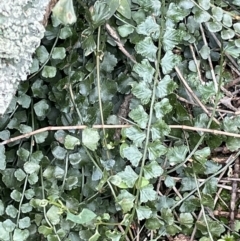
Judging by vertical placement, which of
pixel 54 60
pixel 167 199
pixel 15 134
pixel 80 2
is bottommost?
pixel 167 199

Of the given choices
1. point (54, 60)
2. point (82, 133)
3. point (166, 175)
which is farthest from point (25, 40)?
point (166, 175)

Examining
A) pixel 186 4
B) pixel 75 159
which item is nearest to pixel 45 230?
pixel 75 159

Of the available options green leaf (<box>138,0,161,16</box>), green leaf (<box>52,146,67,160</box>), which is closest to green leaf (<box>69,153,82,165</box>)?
green leaf (<box>52,146,67,160</box>)

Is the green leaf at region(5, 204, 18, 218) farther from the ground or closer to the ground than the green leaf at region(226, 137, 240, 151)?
closer to the ground

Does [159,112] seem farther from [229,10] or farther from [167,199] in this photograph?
[229,10]

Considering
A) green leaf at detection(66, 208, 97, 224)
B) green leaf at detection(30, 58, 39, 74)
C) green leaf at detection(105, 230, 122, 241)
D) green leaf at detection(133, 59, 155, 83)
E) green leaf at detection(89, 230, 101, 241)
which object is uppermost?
green leaf at detection(133, 59, 155, 83)

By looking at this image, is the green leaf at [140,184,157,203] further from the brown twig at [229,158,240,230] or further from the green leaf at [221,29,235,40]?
the green leaf at [221,29,235,40]
